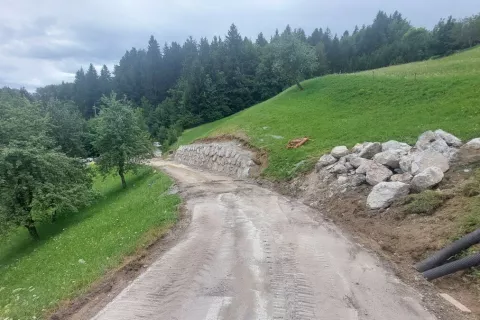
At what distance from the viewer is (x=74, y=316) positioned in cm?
879

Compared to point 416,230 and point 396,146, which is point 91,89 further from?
point 416,230

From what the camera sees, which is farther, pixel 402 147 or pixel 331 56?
pixel 331 56

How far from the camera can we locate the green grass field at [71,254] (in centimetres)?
1050

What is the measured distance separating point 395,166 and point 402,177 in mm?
1478

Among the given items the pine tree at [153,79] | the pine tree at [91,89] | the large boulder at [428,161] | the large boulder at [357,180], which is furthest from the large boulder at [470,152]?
the pine tree at [91,89]

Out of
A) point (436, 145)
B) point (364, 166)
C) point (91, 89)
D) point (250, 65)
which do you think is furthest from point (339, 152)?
point (91, 89)

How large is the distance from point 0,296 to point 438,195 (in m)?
18.2

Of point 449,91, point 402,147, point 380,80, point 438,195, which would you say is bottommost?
point 438,195

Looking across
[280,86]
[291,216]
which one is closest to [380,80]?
[291,216]

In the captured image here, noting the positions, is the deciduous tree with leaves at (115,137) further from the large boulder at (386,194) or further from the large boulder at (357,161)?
the large boulder at (386,194)

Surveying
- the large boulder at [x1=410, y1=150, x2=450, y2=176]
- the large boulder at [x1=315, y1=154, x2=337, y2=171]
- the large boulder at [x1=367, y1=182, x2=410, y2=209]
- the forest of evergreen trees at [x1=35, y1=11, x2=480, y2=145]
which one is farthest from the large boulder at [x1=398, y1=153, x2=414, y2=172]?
the forest of evergreen trees at [x1=35, y1=11, x2=480, y2=145]

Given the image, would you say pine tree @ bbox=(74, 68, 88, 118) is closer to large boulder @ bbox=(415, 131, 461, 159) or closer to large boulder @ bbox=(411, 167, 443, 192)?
large boulder @ bbox=(415, 131, 461, 159)

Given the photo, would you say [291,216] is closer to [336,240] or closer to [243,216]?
[243,216]

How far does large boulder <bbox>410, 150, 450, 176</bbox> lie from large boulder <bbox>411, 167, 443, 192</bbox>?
29.2 inches
